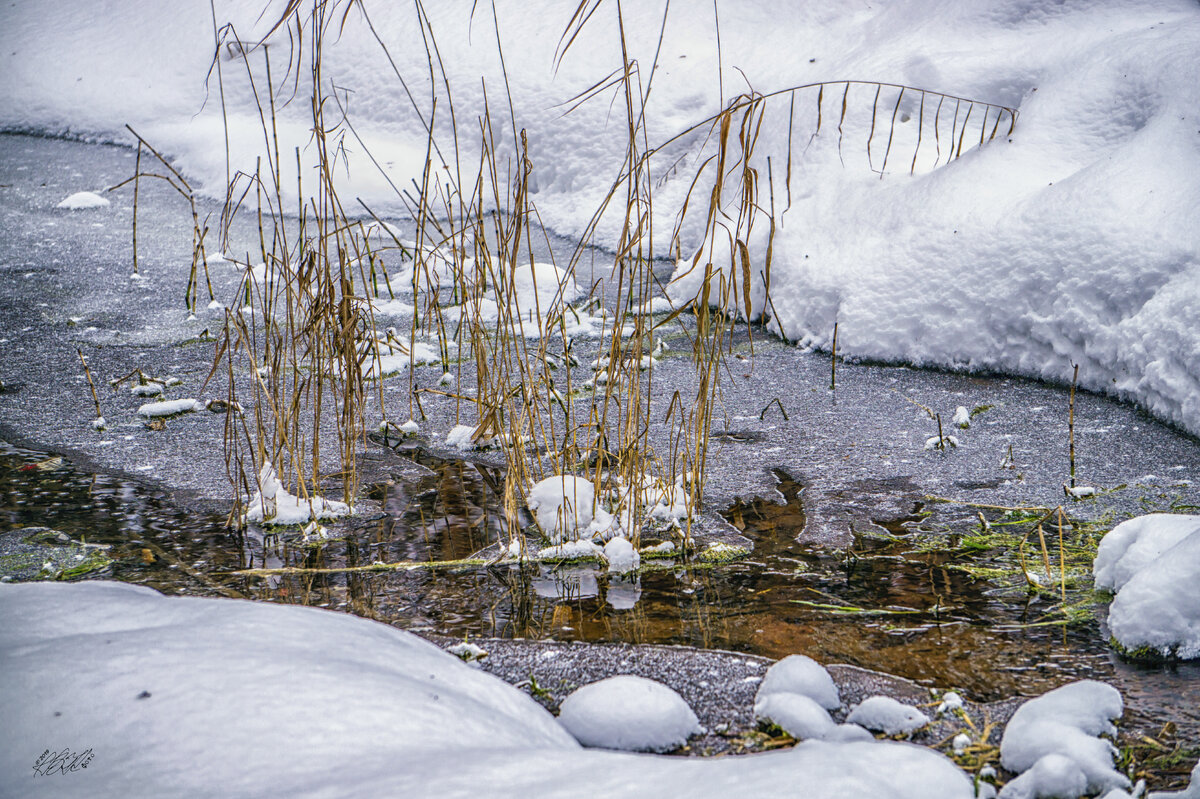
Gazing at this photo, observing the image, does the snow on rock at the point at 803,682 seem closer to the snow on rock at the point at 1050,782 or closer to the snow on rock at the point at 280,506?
the snow on rock at the point at 1050,782

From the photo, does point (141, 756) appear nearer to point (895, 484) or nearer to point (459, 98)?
point (895, 484)

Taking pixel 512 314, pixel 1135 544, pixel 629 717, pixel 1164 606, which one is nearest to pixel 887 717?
pixel 629 717

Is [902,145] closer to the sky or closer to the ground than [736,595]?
closer to the sky

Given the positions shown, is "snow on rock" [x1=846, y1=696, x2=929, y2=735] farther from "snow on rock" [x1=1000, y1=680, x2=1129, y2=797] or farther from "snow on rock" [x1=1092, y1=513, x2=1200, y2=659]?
"snow on rock" [x1=1092, y1=513, x2=1200, y2=659]

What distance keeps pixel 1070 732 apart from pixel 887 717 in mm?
190

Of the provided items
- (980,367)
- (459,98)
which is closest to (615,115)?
(459,98)

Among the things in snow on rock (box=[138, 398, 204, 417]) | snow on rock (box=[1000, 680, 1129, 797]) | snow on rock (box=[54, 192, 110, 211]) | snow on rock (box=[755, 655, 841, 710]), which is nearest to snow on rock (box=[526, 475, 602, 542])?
snow on rock (box=[755, 655, 841, 710])

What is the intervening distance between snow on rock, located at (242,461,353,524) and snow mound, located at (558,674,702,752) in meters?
0.84

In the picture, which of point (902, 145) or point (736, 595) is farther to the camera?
point (902, 145)

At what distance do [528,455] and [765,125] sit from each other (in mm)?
2295

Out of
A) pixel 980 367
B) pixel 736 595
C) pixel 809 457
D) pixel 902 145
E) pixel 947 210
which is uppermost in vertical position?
pixel 902 145

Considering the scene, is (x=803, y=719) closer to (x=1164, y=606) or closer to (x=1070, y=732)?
(x=1070, y=732)

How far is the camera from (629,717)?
1109mm

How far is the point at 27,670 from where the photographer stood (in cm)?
90
